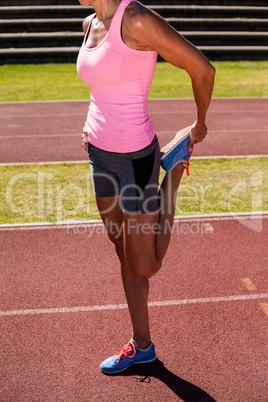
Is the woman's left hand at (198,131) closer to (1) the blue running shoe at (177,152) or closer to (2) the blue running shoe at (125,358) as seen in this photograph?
(1) the blue running shoe at (177,152)

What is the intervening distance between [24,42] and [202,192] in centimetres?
1528

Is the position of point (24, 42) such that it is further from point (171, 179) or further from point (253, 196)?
point (171, 179)

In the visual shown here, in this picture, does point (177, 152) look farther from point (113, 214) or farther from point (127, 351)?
point (127, 351)

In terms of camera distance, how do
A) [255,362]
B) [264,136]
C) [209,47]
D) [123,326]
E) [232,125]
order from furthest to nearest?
[209,47] → [232,125] → [264,136] → [123,326] → [255,362]

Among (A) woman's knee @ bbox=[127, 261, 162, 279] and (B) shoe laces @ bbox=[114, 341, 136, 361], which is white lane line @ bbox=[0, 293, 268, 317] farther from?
(A) woman's knee @ bbox=[127, 261, 162, 279]

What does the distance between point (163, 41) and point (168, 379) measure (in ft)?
6.81

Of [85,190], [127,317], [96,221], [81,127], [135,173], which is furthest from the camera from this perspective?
[81,127]

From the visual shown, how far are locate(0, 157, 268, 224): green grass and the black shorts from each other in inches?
113

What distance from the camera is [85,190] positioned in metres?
6.36

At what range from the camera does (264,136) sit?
905cm

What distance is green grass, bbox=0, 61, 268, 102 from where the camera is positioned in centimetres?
1320

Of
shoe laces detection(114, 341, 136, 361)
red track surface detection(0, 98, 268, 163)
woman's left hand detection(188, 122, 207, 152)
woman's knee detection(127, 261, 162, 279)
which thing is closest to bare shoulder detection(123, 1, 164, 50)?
woman's left hand detection(188, 122, 207, 152)

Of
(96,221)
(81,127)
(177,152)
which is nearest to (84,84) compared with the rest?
(81,127)

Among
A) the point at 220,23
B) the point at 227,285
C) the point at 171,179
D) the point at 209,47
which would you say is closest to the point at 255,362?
the point at 227,285
